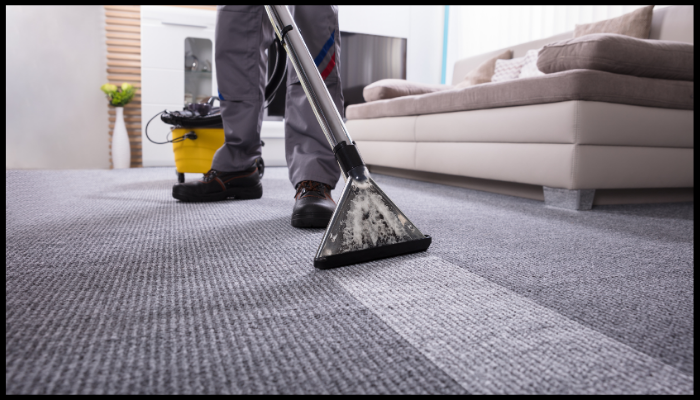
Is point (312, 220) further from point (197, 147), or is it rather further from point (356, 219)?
point (197, 147)

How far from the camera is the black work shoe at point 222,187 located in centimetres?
133

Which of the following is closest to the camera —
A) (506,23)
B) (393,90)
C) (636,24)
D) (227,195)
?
(227,195)

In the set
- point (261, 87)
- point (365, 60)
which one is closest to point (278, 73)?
point (261, 87)

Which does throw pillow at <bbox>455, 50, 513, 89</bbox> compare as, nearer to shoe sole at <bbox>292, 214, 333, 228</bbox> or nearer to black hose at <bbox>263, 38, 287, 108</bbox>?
black hose at <bbox>263, 38, 287, 108</bbox>

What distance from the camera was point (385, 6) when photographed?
4.39 metres

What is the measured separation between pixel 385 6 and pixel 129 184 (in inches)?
130

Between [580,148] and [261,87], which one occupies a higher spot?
[261,87]

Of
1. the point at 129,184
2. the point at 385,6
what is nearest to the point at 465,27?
the point at 385,6

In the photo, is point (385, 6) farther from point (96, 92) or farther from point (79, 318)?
point (79, 318)

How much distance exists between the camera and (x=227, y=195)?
54.6 inches

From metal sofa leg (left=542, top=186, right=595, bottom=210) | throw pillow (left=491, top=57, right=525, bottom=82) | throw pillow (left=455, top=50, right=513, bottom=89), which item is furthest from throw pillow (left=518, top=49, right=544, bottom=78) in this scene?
metal sofa leg (left=542, top=186, right=595, bottom=210)

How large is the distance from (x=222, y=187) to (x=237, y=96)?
0.89ft

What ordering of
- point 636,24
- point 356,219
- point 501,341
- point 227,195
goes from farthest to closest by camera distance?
point 636,24 → point 227,195 → point 356,219 → point 501,341

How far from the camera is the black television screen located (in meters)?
3.98
